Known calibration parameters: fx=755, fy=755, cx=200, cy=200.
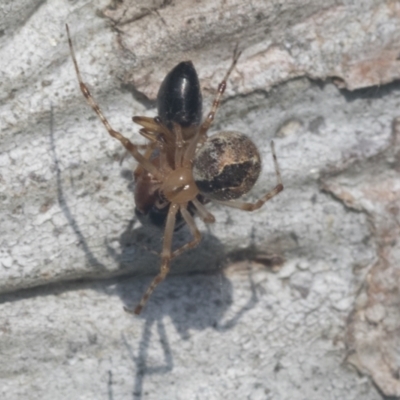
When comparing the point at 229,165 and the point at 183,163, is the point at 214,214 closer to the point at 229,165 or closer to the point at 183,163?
the point at 183,163

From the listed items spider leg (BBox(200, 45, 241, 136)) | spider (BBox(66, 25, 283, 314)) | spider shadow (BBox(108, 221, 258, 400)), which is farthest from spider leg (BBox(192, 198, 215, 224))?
spider leg (BBox(200, 45, 241, 136))

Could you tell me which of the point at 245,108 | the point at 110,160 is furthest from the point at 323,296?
the point at 110,160

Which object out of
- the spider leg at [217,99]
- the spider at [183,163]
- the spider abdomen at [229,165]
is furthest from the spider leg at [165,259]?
the spider leg at [217,99]

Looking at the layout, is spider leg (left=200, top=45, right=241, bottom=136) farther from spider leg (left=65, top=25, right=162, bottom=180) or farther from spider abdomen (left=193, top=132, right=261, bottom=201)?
spider leg (left=65, top=25, right=162, bottom=180)

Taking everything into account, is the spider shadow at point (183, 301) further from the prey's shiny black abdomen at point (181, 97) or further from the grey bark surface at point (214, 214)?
the prey's shiny black abdomen at point (181, 97)

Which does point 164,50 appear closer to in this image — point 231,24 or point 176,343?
point 231,24

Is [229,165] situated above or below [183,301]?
above

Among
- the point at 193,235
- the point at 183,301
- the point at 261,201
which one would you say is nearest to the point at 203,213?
the point at 193,235
